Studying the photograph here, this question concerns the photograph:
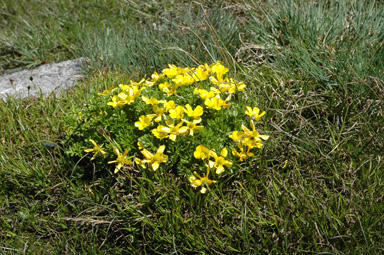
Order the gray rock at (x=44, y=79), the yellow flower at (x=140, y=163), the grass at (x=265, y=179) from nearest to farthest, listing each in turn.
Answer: the grass at (x=265, y=179), the yellow flower at (x=140, y=163), the gray rock at (x=44, y=79)

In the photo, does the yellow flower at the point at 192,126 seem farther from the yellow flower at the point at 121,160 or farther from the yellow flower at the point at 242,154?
the yellow flower at the point at 121,160

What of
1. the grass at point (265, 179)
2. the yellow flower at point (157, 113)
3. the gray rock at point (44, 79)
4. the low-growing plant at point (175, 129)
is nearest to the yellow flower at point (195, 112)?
the low-growing plant at point (175, 129)

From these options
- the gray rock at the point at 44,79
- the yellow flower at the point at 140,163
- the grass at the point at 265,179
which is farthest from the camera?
the gray rock at the point at 44,79

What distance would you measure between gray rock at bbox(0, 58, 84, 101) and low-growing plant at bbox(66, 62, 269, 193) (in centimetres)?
134

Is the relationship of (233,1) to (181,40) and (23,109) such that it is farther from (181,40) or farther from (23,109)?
(23,109)

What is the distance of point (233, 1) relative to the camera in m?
4.40

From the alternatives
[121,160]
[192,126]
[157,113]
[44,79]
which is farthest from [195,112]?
[44,79]

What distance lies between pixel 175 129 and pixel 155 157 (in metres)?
0.18

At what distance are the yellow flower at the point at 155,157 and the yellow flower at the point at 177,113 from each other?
0.18 meters

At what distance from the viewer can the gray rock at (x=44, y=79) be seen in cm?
362

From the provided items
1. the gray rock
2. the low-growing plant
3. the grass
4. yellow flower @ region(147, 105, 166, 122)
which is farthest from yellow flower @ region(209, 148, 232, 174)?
the gray rock

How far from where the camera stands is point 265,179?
2174 millimetres

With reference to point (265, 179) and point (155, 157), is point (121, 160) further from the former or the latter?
point (265, 179)

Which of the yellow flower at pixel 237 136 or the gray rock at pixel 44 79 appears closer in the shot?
the yellow flower at pixel 237 136
